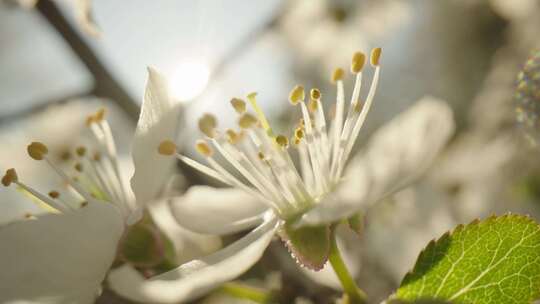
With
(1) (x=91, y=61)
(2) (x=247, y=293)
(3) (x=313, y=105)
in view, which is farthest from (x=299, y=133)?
(1) (x=91, y=61)

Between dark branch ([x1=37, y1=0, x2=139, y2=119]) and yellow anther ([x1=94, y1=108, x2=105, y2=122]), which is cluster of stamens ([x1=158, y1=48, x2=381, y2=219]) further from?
dark branch ([x1=37, y1=0, x2=139, y2=119])

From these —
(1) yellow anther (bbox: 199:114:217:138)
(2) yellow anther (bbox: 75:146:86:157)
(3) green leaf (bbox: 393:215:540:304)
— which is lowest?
(3) green leaf (bbox: 393:215:540:304)

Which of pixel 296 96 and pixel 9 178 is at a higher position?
pixel 9 178

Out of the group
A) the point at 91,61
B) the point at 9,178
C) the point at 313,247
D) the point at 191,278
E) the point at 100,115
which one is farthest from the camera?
the point at 91,61

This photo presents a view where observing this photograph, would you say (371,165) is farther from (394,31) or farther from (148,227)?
(394,31)

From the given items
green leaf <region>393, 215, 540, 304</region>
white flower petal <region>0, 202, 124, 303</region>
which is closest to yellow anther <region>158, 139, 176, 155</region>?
white flower petal <region>0, 202, 124, 303</region>

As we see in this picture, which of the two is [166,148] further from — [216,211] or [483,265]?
[483,265]
